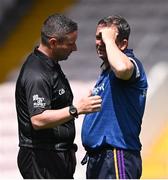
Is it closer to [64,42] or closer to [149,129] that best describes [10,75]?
[149,129]

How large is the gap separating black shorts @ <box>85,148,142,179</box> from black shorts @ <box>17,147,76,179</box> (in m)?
0.20

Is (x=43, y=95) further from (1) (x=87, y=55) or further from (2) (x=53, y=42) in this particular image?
(1) (x=87, y=55)

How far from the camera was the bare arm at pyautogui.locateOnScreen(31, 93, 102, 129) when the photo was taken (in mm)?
4676

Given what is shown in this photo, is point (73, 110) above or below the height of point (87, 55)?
below

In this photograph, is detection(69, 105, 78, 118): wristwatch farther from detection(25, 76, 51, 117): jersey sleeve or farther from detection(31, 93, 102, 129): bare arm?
detection(25, 76, 51, 117): jersey sleeve

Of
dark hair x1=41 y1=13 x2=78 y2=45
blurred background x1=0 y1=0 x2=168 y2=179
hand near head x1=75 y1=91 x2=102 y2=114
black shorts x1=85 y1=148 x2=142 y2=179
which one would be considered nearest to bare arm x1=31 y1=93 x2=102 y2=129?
hand near head x1=75 y1=91 x2=102 y2=114

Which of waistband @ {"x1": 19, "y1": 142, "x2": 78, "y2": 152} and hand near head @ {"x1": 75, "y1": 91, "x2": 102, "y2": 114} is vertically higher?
hand near head @ {"x1": 75, "y1": 91, "x2": 102, "y2": 114}

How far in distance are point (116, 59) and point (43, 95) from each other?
1.54 ft

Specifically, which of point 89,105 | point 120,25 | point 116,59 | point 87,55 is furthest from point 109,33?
point 87,55

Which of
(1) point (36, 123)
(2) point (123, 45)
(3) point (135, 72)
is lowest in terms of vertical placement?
(1) point (36, 123)

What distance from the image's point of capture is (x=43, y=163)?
508 centimetres

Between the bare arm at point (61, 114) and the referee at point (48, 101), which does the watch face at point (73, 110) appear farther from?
the referee at point (48, 101)

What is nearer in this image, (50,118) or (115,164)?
(50,118)

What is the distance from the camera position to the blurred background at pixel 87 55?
27.6 feet
